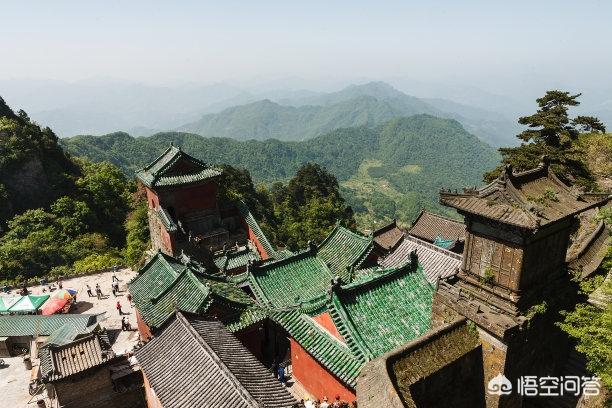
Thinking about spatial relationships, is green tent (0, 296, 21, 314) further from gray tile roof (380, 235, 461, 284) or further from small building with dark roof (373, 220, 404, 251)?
small building with dark roof (373, 220, 404, 251)

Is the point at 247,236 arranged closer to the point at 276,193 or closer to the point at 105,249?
→ the point at 105,249

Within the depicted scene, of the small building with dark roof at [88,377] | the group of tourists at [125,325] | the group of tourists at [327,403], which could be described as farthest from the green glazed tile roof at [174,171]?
the group of tourists at [327,403]

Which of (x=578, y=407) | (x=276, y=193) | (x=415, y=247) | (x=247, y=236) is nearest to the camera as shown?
(x=578, y=407)

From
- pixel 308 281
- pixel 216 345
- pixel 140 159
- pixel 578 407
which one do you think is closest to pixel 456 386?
pixel 578 407

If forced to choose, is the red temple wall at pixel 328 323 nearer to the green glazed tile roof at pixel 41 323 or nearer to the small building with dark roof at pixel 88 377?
the small building with dark roof at pixel 88 377

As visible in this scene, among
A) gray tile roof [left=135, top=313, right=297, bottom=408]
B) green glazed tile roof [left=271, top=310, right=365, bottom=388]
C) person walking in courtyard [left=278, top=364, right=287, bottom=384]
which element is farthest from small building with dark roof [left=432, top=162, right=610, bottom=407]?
person walking in courtyard [left=278, top=364, right=287, bottom=384]

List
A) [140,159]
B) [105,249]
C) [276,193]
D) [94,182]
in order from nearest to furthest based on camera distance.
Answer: [105,249] → [94,182] → [276,193] → [140,159]

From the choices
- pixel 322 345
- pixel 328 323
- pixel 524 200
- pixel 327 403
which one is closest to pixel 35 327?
pixel 322 345
